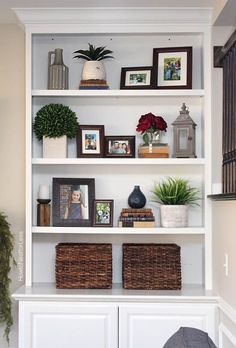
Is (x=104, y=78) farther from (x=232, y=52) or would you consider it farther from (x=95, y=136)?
(x=232, y=52)

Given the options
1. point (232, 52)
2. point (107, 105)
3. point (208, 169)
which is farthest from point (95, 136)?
point (232, 52)

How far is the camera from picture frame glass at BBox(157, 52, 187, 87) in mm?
3338

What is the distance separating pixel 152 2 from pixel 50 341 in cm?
201

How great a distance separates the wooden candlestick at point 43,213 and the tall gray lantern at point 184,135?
33.3 inches

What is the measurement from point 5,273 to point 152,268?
0.90 meters

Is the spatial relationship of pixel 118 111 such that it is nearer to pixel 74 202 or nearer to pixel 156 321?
pixel 74 202

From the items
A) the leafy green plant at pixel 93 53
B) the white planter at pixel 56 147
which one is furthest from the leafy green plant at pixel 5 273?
the leafy green plant at pixel 93 53

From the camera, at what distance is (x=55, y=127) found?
129 inches

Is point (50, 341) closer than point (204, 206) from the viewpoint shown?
Yes

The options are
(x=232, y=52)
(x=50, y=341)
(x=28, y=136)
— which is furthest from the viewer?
(x=28, y=136)

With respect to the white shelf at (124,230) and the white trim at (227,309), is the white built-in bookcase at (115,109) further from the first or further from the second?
the white trim at (227,309)

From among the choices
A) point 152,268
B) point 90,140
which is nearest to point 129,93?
point 90,140

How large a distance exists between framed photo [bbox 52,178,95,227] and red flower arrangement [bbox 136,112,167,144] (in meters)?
0.43

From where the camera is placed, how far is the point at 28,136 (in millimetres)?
3311
